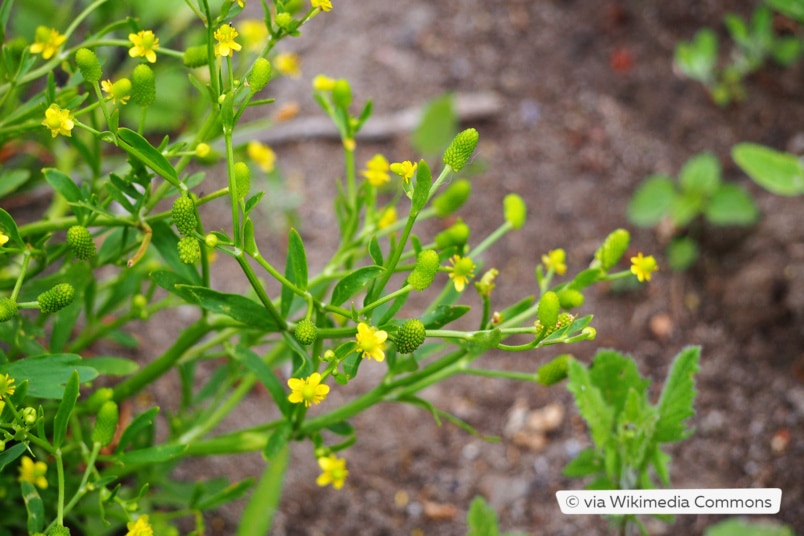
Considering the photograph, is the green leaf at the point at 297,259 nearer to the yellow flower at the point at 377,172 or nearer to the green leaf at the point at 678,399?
the yellow flower at the point at 377,172

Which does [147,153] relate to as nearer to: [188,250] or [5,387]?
[188,250]

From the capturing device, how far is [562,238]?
2330 mm

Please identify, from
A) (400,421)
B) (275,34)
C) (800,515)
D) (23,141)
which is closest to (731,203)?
(800,515)

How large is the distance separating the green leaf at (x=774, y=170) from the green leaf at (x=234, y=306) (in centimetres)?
139

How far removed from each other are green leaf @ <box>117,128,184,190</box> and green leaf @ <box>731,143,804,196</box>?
1.49m

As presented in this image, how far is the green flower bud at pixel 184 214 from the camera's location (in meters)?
0.96

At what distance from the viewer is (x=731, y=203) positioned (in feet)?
7.13

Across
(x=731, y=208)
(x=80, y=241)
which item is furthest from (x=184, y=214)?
(x=731, y=208)

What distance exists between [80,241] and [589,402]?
795 millimetres

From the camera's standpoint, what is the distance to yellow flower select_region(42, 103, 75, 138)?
102cm

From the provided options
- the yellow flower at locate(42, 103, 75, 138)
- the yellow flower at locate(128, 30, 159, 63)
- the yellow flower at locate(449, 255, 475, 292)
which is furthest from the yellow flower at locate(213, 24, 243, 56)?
the yellow flower at locate(449, 255, 475, 292)

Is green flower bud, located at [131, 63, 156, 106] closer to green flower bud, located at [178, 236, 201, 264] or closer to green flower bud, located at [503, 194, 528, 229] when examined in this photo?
green flower bud, located at [178, 236, 201, 264]

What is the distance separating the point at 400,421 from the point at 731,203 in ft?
3.52

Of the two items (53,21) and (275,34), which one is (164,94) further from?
(275,34)
